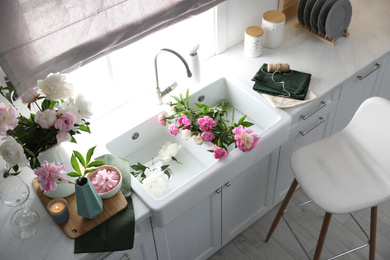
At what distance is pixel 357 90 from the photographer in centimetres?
260

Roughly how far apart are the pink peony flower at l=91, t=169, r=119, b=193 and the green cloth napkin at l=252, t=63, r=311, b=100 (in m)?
0.89

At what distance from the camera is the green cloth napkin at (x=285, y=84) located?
2236 mm

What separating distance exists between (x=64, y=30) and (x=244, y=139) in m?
0.85

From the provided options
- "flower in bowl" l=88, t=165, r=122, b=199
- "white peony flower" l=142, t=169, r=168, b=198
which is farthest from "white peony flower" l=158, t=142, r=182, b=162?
"flower in bowl" l=88, t=165, r=122, b=199

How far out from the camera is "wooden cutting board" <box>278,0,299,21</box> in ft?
8.66

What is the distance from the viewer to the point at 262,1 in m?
2.57

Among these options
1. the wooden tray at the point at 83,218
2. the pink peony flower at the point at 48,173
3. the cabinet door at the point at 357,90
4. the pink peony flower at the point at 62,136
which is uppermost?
the pink peony flower at the point at 62,136

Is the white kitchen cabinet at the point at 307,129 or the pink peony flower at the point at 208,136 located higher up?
the pink peony flower at the point at 208,136

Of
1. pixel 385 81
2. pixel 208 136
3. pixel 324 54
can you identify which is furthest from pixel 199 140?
pixel 385 81

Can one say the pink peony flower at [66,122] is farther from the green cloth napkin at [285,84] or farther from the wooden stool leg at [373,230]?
the wooden stool leg at [373,230]

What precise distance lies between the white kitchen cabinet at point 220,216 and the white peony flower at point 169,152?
256 mm

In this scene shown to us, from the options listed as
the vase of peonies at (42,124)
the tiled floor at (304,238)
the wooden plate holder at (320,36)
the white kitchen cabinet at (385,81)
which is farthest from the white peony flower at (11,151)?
the white kitchen cabinet at (385,81)

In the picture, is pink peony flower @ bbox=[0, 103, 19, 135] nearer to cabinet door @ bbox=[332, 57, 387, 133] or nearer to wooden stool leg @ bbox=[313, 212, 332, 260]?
wooden stool leg @ bbox=[313, 212, 332, 260]

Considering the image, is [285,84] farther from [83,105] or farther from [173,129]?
[83,105]
